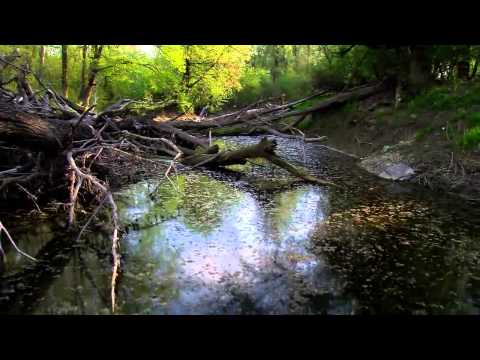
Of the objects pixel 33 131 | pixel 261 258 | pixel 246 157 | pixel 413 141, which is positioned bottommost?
pixel 261 258

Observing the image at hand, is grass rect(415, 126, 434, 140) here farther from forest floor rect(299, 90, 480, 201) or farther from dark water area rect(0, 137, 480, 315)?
dark water area rect(0, 137, 480, 315)

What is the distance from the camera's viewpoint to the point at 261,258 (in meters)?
6.20

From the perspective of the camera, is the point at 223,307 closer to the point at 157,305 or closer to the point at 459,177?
the point at 157,305

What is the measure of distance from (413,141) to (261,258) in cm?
880

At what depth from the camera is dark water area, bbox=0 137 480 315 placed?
4.95m

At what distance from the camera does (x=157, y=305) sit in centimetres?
481

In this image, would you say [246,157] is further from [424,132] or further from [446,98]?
[446,98]

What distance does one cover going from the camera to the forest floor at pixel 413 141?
1018 cm

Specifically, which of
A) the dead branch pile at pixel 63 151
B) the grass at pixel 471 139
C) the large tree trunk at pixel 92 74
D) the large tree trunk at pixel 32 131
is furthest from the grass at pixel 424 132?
the large tree trunk at pixel 92 74

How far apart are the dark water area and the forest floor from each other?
3.39 ft

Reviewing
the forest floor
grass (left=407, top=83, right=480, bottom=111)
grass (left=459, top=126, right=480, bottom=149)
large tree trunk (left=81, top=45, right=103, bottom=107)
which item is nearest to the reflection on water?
the forest floor

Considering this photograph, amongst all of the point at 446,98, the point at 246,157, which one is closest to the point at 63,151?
the point at 246,157
